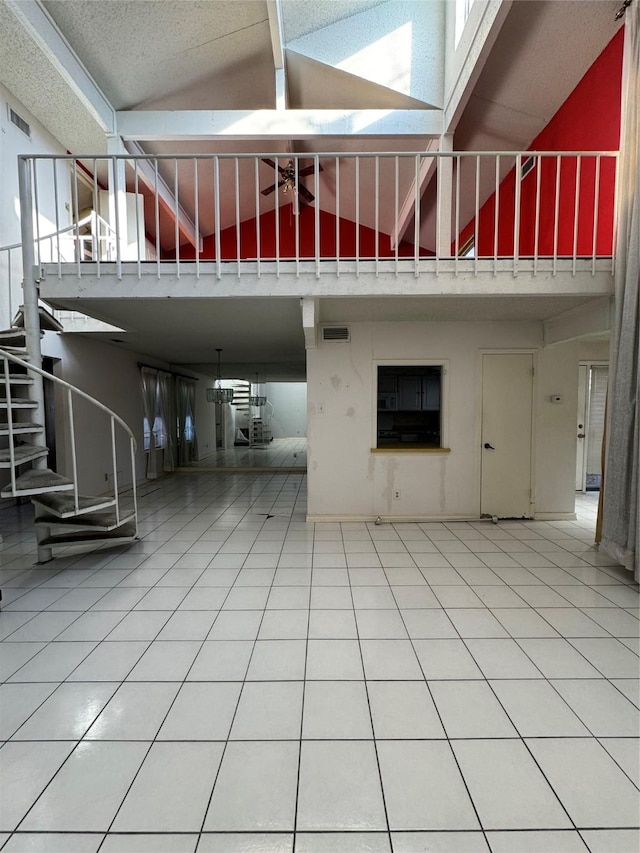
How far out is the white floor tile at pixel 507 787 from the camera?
4.23 ft

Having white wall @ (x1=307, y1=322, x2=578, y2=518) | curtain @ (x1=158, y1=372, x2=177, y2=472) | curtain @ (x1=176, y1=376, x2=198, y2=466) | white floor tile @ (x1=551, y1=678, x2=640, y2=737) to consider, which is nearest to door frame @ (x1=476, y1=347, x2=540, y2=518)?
white wall @ (x1=307, y1=322, x2=578, y2=518)

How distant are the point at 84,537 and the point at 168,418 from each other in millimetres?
4989

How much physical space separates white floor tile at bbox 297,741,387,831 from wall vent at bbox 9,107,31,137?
687 cm

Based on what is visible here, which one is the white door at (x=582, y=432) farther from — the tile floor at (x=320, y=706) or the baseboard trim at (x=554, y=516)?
the tile floor at (x=320, y=706)

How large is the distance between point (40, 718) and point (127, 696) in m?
0.34

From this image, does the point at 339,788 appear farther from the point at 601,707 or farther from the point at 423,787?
the point at 601,707

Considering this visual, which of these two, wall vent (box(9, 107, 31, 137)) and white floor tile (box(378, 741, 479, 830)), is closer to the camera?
white floor tile (box(378, 741, 479, 830))

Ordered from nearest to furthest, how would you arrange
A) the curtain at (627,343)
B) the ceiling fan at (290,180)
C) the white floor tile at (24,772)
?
the white floor tile at (24,772) < the curtain at (627,343) < the ceiling fan at (290,180)

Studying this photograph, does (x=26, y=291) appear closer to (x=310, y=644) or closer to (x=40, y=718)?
(x=40, y=718)

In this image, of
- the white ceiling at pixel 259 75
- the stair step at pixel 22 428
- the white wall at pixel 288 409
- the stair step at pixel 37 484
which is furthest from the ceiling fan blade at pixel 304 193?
the white wall at pixel 288 409

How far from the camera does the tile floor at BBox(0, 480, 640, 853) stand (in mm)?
1281

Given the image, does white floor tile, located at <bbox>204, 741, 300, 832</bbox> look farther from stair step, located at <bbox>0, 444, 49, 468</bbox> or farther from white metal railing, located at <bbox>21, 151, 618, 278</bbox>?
white metal railing, located at <bbox>21, 151, 618, 278</bbox>

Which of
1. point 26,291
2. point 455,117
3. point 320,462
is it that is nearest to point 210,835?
point 320,462

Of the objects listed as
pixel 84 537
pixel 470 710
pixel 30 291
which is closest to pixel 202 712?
pixel 470 710
